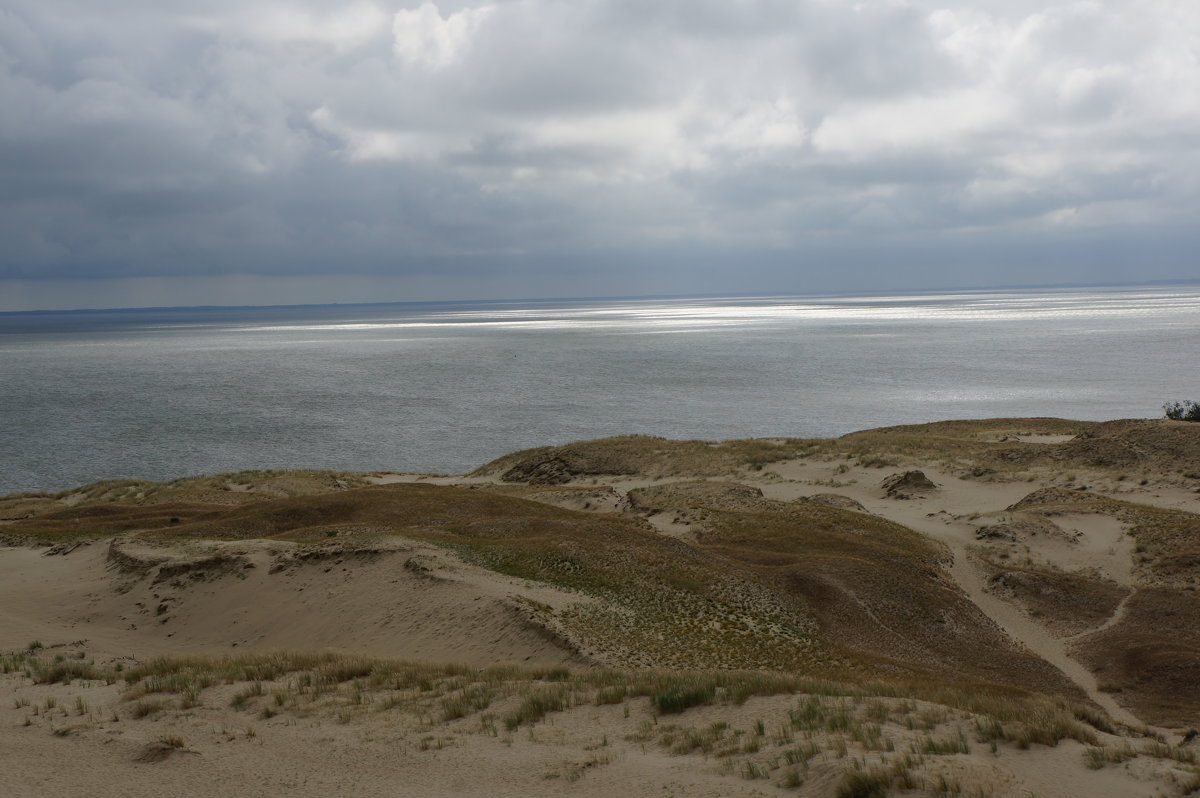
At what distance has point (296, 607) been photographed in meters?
21.1

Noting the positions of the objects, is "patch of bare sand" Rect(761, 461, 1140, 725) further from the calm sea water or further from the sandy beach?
the calm sea water

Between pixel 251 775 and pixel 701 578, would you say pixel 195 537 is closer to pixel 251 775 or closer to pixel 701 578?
pixel 701 578

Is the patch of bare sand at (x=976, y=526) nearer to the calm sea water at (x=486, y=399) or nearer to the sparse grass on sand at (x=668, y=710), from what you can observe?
the sparse grass on sand at (x=668, y=710)

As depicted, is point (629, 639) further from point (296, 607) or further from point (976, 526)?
point (976, 526)

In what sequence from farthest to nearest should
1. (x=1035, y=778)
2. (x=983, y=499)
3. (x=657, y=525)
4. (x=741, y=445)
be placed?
(x=741, y=445) < (x=983, y=499) < (x=657, y=525) < (x=1035, y=778)

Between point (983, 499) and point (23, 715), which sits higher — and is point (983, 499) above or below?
below

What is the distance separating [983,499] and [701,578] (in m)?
23.5

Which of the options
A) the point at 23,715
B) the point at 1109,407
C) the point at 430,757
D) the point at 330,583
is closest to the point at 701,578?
the point at 330,583

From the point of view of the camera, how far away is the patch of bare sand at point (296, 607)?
18312 millimetres

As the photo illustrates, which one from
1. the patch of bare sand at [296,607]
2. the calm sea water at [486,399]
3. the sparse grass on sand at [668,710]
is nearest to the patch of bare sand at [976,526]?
→ the sparse grass on sand at [668,710]

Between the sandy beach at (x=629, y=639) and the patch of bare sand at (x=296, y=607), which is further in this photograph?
the patch of bare sand at (x=296, y=607)

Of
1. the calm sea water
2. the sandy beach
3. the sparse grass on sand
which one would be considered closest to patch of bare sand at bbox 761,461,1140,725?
the sandy beach

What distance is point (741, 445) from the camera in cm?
5353

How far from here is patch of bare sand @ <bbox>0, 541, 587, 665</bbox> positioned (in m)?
18.3
